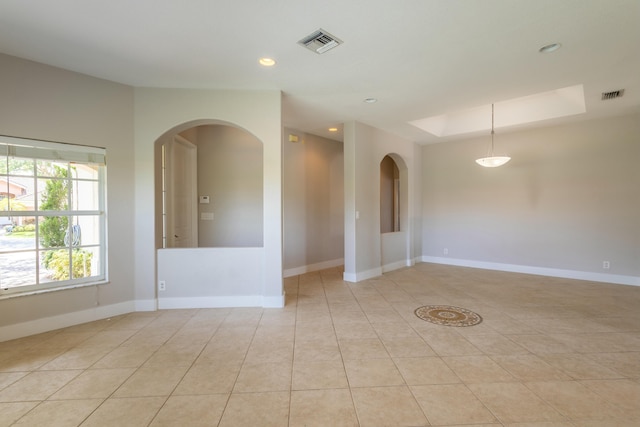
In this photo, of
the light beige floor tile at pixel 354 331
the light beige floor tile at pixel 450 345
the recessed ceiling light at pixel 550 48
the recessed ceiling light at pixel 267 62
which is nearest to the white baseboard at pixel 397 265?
the light beige floor tile at pixel 354 331

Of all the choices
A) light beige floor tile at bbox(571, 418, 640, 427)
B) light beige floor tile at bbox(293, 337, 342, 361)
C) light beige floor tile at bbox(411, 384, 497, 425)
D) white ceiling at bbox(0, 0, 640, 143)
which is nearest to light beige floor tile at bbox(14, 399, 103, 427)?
light beige floor tile at bbox(293, 337, 342, 361)

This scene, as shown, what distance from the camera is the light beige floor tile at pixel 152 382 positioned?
79.4 inches

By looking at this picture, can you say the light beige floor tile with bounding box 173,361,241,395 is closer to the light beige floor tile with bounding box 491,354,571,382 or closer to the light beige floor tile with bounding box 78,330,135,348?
the light beige floor tile with bounding box 78,330,135,348

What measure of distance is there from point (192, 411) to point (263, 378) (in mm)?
533

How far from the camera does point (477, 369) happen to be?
230 centimetres

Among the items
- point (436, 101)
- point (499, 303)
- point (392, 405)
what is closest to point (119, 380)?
point (392, 405)

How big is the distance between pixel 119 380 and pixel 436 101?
15.8 ft

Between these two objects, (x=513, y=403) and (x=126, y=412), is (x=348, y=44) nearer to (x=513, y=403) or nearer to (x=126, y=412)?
(x=513, y=403)

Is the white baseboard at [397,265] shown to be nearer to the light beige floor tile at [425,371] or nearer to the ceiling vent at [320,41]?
the light beige floor tile at [425,371]

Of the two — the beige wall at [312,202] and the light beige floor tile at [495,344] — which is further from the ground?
the beige wall at [312,202]

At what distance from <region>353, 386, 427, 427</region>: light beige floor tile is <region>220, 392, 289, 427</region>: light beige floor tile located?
491mm

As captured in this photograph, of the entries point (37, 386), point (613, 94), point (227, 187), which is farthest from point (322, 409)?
point (613, 94)

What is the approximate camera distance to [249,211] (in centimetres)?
528

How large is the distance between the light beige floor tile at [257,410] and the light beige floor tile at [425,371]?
3.15 feet
